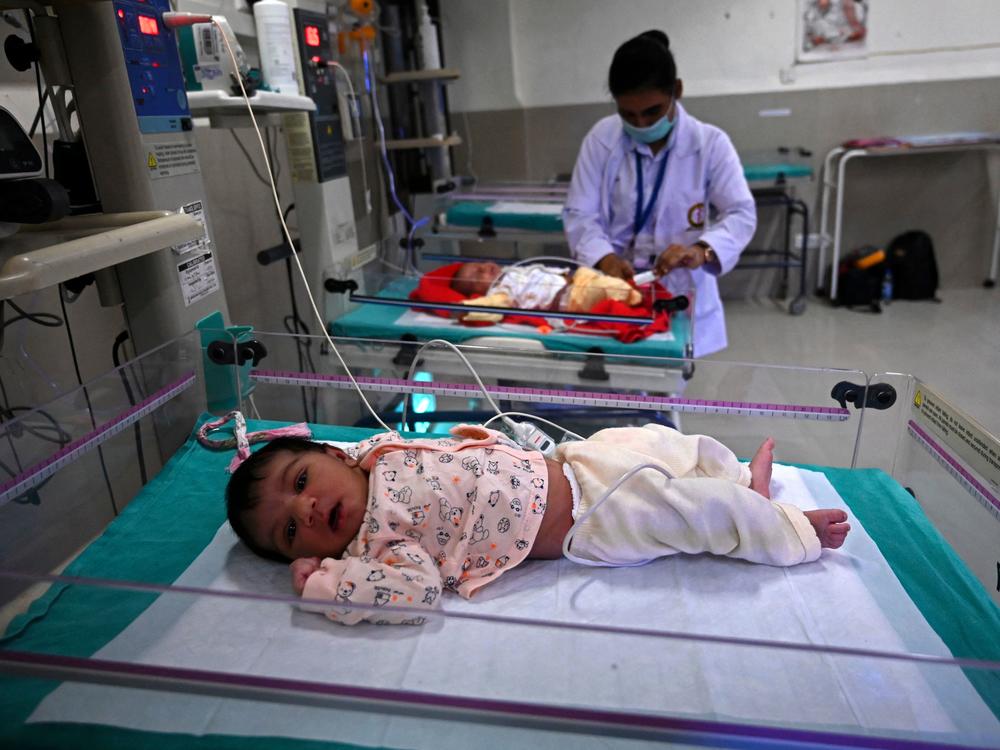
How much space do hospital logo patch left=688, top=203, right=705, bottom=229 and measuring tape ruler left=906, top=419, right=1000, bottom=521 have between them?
1.30 m

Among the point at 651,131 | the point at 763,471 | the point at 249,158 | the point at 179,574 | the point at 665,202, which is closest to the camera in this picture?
the point at 179,574

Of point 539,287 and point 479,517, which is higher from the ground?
point 539,287

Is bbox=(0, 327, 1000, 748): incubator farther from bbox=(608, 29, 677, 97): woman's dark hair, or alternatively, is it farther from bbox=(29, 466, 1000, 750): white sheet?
bbox=(608, 29, 677, 97): woman's dark hair

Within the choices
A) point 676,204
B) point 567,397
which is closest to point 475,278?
point 676,204

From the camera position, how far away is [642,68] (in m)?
2.15

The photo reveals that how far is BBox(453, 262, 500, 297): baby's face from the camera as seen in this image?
8.34 feet

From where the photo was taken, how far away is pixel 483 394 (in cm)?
173

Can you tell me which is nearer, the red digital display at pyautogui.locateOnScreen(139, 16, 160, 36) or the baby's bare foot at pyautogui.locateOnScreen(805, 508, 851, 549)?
the baby's bare foot at pyautogui.locateOnScreen(805, 508, 851, 549)

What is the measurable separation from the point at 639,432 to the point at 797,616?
45cm

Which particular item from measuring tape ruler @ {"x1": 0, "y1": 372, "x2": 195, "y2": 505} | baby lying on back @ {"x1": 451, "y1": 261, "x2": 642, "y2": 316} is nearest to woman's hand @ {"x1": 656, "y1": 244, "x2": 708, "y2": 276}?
baby lying on back @ {"x1": 451, "y1": 261, "x2": 642, "y2": 316}

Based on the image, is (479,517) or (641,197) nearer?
(479,517)

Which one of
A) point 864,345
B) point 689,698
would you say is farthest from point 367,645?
Answer: point 864,345

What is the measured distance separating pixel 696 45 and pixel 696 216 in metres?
2.79

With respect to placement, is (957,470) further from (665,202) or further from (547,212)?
(547,212)
